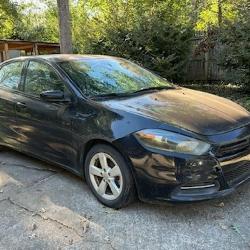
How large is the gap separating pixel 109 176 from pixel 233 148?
122 cm

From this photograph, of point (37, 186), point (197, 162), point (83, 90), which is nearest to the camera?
point (197, 162)

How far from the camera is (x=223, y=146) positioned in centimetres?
343

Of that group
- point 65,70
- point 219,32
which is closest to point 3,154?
point 65,70

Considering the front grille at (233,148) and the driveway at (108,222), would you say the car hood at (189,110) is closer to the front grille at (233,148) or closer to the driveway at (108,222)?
the front grille at (233,148)

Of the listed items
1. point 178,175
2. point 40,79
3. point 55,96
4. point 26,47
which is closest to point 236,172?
point 178,175

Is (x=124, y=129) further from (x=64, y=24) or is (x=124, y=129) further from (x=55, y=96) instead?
(x=64, y=24)

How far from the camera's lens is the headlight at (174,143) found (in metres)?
3.34

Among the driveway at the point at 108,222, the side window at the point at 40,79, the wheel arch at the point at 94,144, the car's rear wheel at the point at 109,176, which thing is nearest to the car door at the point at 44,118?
the side window at the point at 40,79

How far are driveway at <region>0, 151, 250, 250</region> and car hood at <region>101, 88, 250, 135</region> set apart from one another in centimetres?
78

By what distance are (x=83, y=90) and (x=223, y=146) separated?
1.64 m

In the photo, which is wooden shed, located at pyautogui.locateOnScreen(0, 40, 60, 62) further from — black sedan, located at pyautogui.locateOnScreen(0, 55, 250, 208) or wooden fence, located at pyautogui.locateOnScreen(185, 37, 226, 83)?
black sedan, located at pyautogui.locateOnScreen(0, 55, 250, 208)

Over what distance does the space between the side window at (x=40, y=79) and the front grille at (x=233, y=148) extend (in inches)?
74.4

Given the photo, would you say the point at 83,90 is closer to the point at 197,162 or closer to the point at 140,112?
the point at 140,112

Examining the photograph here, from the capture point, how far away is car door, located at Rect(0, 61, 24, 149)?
4984mm
